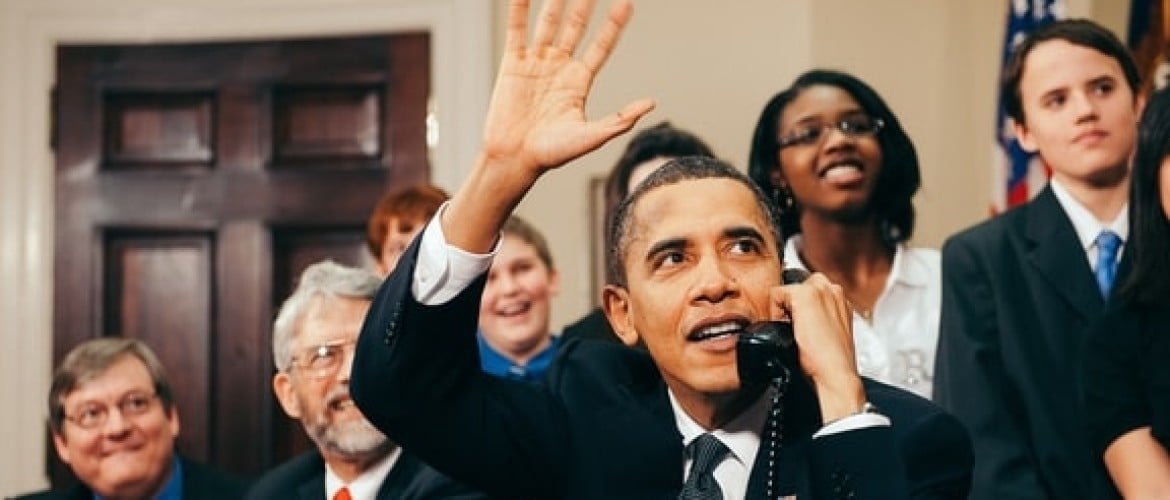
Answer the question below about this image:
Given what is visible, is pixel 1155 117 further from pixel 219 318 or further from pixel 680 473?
pixel 219 318

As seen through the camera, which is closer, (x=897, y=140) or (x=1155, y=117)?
(x=1155, y=117)

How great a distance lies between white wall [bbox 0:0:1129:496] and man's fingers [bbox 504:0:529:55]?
2.70 meters

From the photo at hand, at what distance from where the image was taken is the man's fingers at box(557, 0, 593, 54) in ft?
6.73

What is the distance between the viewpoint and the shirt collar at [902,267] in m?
3.38

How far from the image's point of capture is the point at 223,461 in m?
4.98

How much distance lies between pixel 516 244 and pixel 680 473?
170 cm

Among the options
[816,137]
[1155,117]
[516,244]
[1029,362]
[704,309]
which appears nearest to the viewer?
[704,309]

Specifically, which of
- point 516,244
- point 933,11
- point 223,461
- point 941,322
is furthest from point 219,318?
point 941,322

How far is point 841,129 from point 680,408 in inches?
Result: 52.9

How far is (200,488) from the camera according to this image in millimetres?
3564

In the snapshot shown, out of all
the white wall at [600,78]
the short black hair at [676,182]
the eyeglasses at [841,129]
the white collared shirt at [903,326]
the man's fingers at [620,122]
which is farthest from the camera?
the white wall at [600,78]

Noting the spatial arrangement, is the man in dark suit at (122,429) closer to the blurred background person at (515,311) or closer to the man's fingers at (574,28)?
the blurred background person at (515,311)

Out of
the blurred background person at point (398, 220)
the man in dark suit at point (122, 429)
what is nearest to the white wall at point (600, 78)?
the blurred background person at point (398, 220)

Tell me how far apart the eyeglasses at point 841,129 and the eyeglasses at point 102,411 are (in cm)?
137
